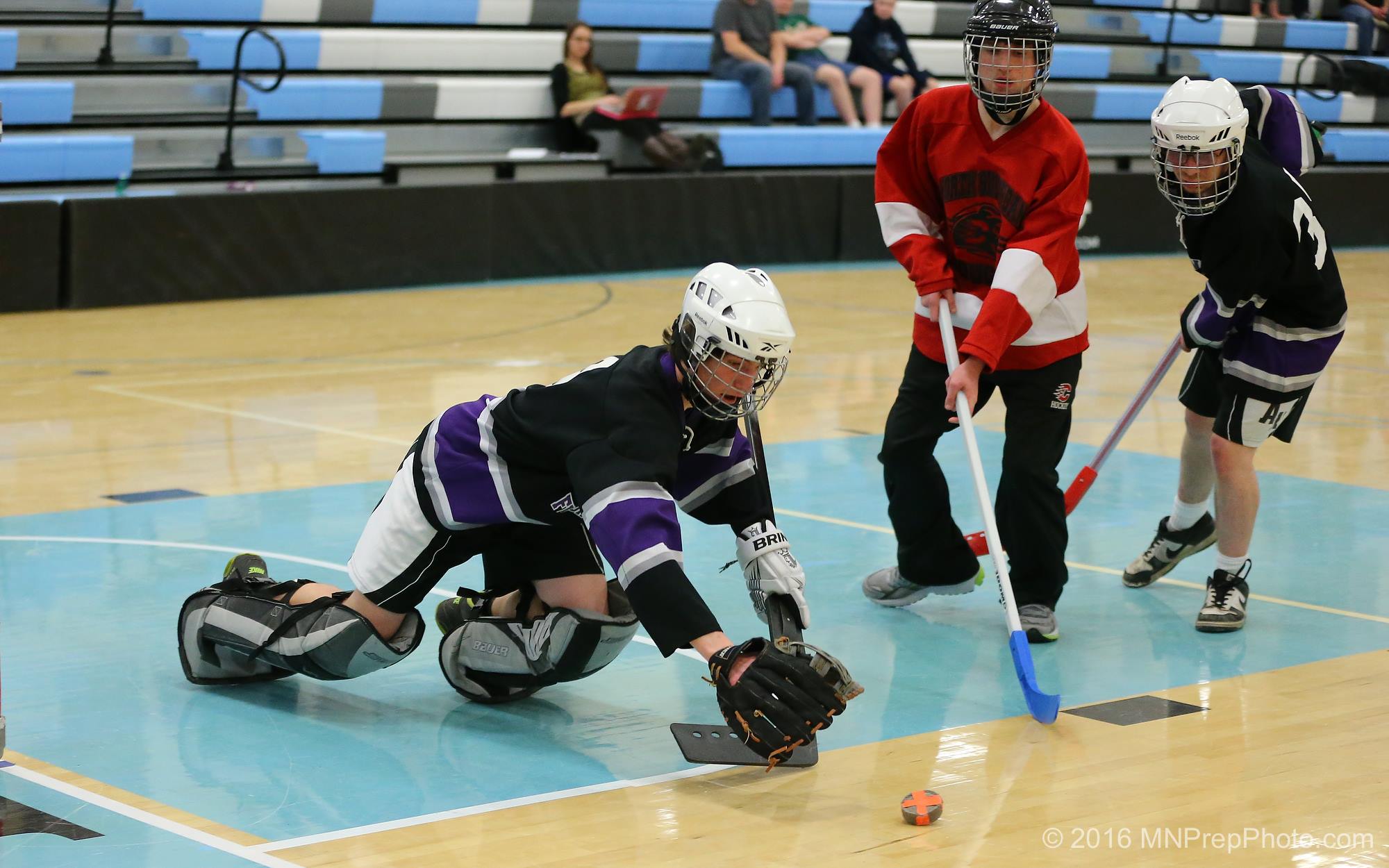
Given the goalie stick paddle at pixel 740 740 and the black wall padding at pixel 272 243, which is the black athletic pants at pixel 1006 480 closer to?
the goalie stick paddle at pixel 740 740

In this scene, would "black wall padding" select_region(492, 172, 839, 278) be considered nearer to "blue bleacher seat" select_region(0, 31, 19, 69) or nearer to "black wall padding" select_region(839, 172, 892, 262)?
"black wall padding" select_region(839, 172, 892, 262)

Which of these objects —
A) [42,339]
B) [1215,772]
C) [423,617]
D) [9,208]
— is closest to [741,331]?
[1215,772]

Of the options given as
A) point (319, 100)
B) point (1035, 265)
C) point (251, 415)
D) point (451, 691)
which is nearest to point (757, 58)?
point (319, 100)

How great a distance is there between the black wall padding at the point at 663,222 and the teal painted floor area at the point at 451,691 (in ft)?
22.8

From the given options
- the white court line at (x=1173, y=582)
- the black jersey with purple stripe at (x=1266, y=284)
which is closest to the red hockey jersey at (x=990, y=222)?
the black jersey with purple stripe at (x=1266, y=284)

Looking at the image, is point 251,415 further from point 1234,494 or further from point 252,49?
point 252,49

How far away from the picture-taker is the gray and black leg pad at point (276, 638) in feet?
14.0

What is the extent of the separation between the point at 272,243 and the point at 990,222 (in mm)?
7849

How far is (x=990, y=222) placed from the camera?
203 inches

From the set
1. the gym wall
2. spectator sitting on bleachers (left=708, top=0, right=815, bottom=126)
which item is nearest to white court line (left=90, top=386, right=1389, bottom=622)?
the gym wall

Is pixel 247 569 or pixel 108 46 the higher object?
pixel 108 46

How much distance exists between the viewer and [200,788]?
374 centimetres

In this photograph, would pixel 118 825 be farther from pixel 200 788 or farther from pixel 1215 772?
pixel 1215 772

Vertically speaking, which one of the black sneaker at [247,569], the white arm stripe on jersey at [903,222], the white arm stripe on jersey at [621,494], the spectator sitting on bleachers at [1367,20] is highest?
the spectator sitting on bleachers at [1367,20]
